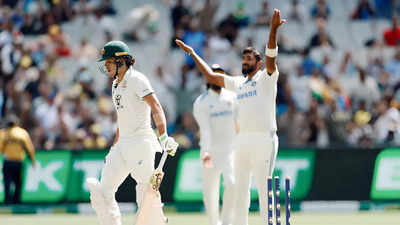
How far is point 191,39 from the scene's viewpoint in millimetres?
20594

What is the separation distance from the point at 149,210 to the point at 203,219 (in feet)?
18.5

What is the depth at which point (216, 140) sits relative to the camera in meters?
11.2

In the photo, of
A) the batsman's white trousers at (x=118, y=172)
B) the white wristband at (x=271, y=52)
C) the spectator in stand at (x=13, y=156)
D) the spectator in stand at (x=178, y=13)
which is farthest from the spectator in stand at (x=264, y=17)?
the batsman's white trousers at (x=118, y=172)

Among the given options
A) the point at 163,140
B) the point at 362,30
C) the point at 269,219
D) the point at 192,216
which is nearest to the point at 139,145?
the point at 163,140

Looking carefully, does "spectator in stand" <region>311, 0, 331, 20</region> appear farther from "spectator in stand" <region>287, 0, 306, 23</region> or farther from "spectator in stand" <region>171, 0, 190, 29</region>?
"spectator in stand" <region>171, 0, 190, 29</region>

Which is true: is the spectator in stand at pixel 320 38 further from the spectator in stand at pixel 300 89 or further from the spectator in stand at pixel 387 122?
the spectator in stand at pixel 387 122

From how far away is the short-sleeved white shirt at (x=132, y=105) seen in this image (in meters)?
9.39

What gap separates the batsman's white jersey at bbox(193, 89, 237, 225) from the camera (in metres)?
11.1

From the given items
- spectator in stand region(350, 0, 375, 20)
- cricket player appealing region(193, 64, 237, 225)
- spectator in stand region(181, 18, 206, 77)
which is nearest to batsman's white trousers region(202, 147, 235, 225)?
cricket player appealing region(193, 64, 237, 225)

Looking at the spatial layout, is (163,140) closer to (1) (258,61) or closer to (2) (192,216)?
(1) (258,61)

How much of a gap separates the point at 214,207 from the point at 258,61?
6.49 ft

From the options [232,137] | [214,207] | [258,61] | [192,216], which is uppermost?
[258,61]

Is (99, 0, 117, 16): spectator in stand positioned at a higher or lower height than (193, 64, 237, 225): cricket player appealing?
higher

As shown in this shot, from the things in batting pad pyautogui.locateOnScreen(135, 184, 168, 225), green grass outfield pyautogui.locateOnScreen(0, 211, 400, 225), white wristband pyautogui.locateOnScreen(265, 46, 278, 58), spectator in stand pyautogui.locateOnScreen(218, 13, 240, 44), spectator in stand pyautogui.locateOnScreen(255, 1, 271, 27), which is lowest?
green grass outfield pyautogui.locateOnScreen(0, 211, 400, 225)
